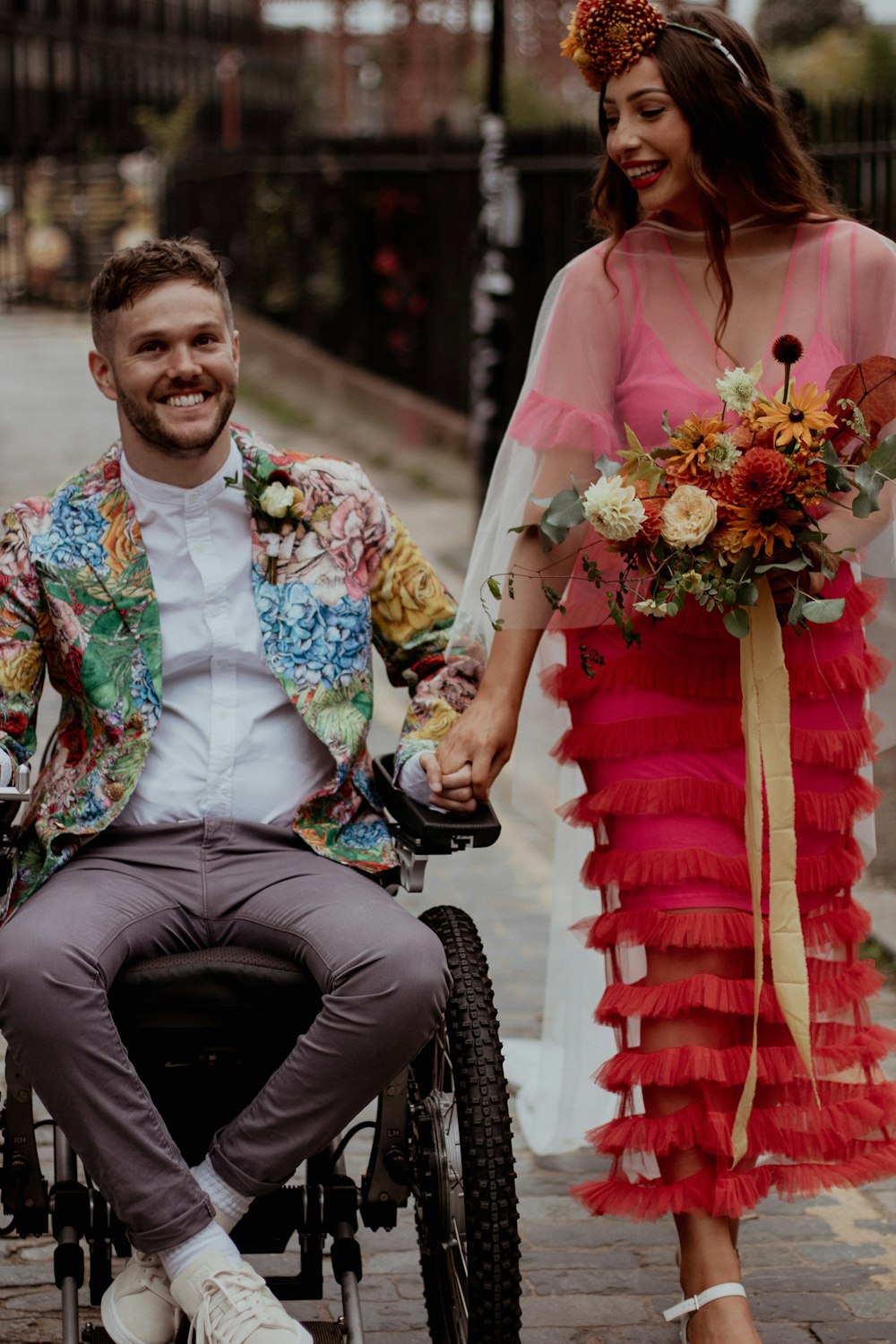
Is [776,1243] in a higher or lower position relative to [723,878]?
lower

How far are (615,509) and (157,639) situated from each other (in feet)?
2.60

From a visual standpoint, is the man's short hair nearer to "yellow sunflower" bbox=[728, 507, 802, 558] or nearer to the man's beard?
the man's beard

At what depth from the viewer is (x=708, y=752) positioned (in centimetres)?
305

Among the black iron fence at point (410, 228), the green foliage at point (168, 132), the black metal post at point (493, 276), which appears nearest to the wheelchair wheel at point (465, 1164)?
the black iron fence at point (410, 228)

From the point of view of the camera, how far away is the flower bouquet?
278 cm

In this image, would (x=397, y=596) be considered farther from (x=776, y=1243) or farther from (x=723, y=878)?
(x=776, y=1243)

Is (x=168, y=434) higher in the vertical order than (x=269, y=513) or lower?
higher

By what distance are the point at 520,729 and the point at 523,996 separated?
1.71 meters

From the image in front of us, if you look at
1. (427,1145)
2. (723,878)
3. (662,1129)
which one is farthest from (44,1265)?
(723,878)

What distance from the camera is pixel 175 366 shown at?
3.01 meters

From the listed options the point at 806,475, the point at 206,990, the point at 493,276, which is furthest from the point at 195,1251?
the point at 493,276

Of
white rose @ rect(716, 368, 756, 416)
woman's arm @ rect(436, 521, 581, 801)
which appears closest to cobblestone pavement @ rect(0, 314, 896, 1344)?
woman's arm @ rect(436, 521, 581, 801)

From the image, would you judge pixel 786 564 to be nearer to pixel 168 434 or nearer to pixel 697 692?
pixel 697 692

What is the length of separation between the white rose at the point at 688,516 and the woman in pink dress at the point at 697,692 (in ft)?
0.68
